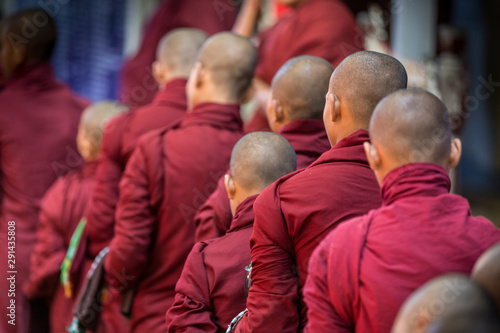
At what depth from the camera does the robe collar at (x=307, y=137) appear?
2406 mm

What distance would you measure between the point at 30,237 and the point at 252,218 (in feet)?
6.74

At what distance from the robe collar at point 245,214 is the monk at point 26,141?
198cm

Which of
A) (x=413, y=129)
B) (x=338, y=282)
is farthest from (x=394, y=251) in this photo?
(x=413, y=129)

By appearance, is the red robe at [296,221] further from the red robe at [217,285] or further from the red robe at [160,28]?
the red robe at [160,28]

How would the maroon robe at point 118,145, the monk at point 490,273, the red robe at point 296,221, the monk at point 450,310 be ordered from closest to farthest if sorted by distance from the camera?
the monk at point 450,310 → the monk at point 490,273 → the red robe at point 296,221 → the maroon robe at point 118,145

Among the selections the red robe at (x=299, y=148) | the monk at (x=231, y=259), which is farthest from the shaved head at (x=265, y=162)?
the red robe at (x=299, y=148)

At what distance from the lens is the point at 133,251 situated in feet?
9.39

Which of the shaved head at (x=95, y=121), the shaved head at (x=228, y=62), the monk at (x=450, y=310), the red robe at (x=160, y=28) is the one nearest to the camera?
the monk at (x=450, y=310)

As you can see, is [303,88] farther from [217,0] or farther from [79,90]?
[79,90]

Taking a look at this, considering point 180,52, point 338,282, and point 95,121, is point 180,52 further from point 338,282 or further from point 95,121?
point 338,282

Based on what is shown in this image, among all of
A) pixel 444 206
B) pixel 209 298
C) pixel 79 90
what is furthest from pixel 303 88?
pixel 79 90

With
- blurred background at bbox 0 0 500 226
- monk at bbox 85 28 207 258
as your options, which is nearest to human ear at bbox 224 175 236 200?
monk at bbox 85 28 207 258

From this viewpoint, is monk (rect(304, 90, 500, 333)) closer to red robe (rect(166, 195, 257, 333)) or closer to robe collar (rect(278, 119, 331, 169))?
red robe (rect(166, 195, 257, 333))

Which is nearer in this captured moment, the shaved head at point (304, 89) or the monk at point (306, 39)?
the shaved head at point (304, 89)
